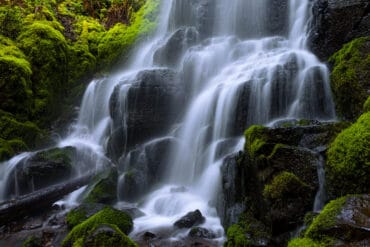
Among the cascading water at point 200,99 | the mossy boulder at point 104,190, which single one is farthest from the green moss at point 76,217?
the cascading water at point 200,99

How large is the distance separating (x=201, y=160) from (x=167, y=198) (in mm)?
1542

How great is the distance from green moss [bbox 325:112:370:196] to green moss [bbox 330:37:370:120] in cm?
275

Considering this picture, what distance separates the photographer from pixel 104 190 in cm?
1077

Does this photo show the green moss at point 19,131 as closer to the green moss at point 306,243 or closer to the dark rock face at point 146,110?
the dark rock face at point 146,110

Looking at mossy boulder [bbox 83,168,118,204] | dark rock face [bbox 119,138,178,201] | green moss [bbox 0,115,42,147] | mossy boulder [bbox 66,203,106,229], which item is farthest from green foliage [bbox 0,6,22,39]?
mossy boulder [bbox 66,203,106,229]

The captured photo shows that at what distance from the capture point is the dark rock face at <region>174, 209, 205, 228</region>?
28.0 feet

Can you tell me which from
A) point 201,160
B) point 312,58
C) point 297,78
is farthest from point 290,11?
point 201,160

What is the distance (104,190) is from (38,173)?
2.87 metres

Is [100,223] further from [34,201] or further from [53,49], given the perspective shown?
[53,49]

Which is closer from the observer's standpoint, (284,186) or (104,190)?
(284,186)

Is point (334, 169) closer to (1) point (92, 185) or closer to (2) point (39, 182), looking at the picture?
(1) point (92, 185)

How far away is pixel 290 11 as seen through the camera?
16.0 meters

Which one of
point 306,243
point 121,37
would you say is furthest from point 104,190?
point 121,37

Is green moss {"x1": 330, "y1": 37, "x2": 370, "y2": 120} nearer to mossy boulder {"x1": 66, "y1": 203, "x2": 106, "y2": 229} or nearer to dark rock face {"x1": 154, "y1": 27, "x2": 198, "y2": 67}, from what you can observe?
mossy boulder {"x1": 66, "y1": 203, "x2": 106, "y2": 229}
